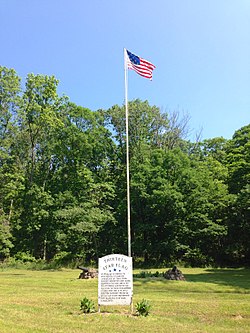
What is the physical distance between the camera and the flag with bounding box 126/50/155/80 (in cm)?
1375

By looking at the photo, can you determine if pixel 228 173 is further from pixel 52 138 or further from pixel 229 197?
pixel 52 138

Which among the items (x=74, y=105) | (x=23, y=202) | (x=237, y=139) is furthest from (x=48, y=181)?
(x=237, y=139)

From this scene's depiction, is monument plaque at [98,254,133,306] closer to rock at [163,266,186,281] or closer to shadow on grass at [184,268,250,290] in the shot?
shadow on grass at [184,268,250,290]

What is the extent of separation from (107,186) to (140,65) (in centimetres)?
1887

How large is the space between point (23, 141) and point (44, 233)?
9967mm

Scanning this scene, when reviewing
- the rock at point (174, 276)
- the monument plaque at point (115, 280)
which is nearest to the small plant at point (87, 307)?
the monument plaque at point (115, 280)

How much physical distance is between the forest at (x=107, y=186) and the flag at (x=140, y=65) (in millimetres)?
12006

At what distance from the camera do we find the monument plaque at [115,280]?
8336 millimetres

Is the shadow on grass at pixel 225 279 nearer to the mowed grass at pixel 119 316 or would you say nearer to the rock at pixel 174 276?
the rock at pixel 174 276

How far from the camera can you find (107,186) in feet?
104

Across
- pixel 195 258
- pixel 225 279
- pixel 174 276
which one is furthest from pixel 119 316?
pixel 195 258

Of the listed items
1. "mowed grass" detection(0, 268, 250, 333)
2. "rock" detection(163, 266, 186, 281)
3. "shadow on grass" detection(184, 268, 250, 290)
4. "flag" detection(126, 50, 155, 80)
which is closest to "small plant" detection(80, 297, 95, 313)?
"mowed grass" detection(0, 268, 250, 333)

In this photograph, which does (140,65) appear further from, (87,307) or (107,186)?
(107,186)

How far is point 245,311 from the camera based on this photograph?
851 cm
